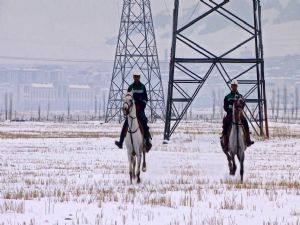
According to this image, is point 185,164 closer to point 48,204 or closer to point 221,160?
point 221,160

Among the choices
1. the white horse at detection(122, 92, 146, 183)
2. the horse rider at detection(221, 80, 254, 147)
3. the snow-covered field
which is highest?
the horse rider at detection(221, 80, 254, 147)

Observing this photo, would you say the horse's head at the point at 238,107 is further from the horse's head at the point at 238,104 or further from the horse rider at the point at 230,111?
the horse rider at the point at 230,111

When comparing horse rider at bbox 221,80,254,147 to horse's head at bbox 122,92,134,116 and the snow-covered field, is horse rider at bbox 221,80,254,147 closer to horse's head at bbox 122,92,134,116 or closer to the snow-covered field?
the snow-covered field

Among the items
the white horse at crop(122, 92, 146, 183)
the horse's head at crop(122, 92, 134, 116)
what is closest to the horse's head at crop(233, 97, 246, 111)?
the white horse at crop(122, 92, 146, 183)

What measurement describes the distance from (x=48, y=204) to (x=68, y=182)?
16.4 ft

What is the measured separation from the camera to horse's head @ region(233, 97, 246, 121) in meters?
18.6

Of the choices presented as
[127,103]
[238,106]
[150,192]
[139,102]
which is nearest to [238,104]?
[238,106]

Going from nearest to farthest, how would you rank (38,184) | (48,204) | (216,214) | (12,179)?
(216,214)
(48,204)
(38,184)
(12,179)

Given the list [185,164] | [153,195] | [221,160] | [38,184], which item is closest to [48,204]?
[153,195]

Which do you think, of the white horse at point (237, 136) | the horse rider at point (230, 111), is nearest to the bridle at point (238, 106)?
the white horse at point (237, 136)

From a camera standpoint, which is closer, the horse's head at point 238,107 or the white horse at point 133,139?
the white horse at point 133,139

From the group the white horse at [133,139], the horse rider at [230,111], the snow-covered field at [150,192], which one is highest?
the horse rider at [230,111]

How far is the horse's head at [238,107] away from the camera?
1856 centimetres

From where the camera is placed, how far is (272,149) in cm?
3438
